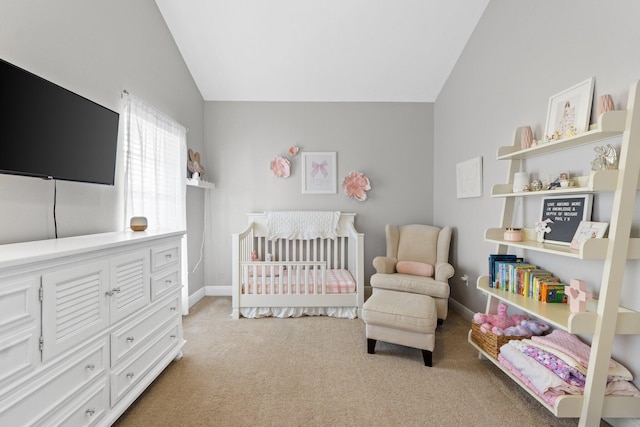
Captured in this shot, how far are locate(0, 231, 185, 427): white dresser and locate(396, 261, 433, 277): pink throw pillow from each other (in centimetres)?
239

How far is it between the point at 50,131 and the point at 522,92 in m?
3.17

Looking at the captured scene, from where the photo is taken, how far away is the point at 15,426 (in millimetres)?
1097

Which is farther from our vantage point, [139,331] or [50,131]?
[139,331]

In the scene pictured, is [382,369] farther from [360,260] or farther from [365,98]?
[365,98]

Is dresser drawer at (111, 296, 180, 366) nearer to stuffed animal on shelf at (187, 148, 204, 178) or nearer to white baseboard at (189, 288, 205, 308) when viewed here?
white baseboard at (189, 288, 205, 308)

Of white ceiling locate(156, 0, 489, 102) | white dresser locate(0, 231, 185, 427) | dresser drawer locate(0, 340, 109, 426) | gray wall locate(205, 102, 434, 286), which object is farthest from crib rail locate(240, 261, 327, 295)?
white ceiling locate(156, 0, 489, 102)

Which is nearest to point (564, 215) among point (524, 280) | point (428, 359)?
point (524, 280)

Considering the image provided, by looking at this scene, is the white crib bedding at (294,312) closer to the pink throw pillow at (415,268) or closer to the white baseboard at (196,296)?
the pink throw pillow at (415,268)

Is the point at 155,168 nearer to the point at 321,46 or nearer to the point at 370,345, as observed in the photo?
the point at 321,46

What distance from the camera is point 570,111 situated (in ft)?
6.33

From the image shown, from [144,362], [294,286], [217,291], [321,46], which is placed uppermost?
[321,46]

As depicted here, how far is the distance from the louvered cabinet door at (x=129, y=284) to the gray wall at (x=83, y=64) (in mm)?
500

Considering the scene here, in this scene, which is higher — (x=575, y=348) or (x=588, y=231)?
(x=588, y=231)

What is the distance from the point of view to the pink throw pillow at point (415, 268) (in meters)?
3.35
